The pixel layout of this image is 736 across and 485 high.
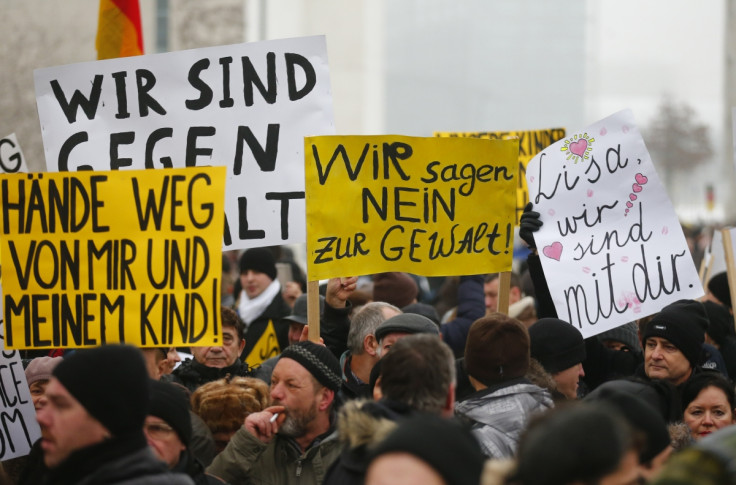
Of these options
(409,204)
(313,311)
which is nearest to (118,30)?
(409,204)

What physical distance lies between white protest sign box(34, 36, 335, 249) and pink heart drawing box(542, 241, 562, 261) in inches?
53.8

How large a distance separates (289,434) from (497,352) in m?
0.97

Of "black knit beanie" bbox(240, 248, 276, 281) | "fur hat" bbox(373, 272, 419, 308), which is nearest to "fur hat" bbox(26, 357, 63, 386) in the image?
"fur hat" bbox(373, 272, 419, 308)

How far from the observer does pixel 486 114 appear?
96.0 meters

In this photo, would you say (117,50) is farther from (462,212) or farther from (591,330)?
(591,330)

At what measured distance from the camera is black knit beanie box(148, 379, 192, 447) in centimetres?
422

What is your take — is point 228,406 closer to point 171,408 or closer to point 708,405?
point 171,408

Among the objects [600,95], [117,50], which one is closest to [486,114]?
[600,95]

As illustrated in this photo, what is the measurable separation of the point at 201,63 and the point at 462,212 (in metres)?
1.74

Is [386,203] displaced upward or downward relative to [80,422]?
upward

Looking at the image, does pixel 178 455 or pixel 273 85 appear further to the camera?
pixel 273 85

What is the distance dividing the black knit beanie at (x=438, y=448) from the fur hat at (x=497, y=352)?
148 centimetres

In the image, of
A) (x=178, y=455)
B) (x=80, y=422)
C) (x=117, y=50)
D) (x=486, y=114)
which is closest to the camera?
(x=80, y=422)

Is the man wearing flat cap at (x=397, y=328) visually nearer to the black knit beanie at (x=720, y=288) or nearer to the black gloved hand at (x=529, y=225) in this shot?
the black gloved hand at (x=529, y=225)
